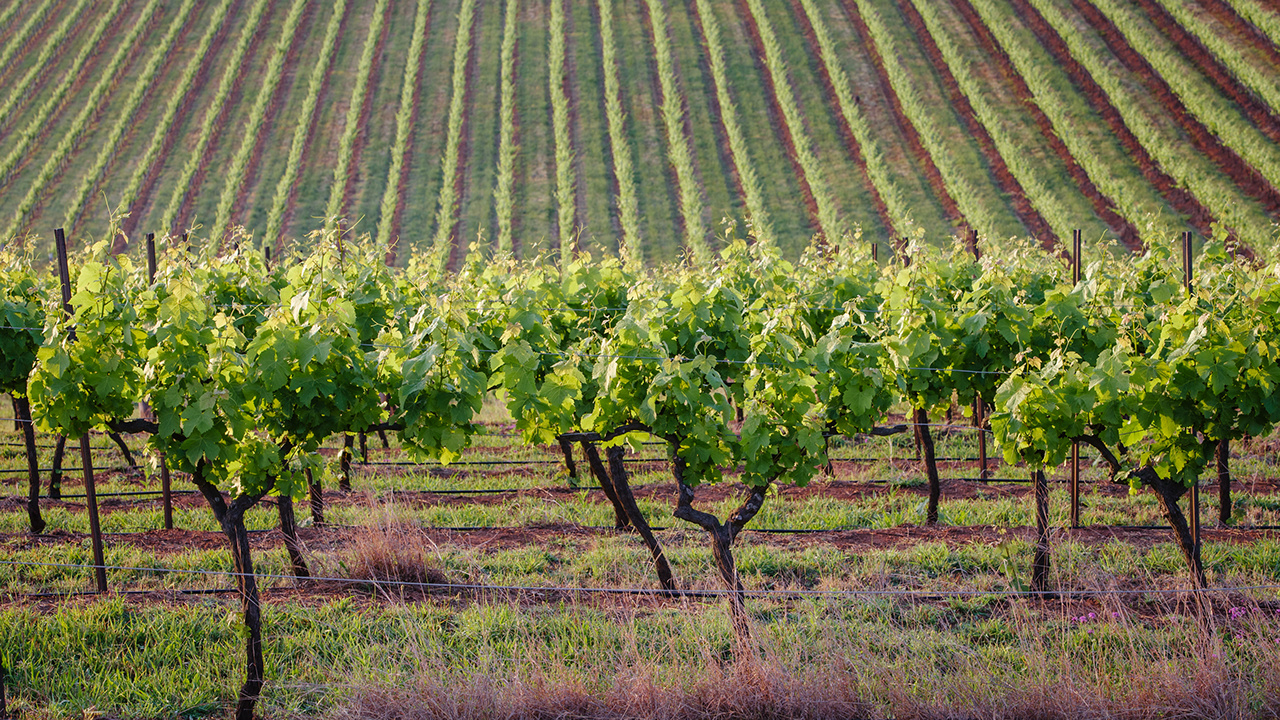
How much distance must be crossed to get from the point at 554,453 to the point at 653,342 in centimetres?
550

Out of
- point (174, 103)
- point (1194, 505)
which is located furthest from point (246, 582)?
point (174, 103)

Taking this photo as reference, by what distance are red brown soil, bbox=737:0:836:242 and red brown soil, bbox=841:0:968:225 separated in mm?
3076

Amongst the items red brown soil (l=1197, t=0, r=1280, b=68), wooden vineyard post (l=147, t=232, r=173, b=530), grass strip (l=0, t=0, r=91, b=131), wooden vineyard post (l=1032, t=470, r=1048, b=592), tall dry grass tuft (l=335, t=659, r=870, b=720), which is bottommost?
tall dry grass tuft (l=335, t=659, r=870, b=720)

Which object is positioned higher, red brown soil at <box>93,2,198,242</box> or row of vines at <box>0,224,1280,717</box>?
red brown soil at <box>93,2,198,242</box>

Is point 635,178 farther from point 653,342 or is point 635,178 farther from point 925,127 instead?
point 653,342

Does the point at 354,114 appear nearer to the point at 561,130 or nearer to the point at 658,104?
the point at 561,130

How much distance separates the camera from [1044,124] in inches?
985

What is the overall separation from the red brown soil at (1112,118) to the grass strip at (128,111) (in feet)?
90.2

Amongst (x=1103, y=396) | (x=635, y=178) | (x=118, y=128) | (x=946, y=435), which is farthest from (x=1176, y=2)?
(x=118, y=128)

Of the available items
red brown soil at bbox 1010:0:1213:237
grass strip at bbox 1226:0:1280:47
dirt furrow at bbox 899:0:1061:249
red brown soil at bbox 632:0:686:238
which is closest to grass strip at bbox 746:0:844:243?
red brown soil at bbox 632:0:686:238

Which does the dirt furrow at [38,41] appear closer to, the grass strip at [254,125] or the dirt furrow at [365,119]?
the grass strip at [254,125]

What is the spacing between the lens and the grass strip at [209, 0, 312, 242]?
24.0 m

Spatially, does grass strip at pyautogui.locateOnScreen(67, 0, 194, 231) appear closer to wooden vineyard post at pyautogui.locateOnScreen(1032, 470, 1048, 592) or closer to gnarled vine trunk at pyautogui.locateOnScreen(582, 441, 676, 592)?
gnarled vine trunk at pyautogui.locateOnScreen(582, 441, 676, 592)

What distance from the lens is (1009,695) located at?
14.2 feet
